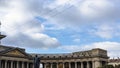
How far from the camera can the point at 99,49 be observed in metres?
108

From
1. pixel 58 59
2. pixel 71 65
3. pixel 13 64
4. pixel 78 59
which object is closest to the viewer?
pixel 13 64

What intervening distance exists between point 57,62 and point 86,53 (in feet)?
39.9

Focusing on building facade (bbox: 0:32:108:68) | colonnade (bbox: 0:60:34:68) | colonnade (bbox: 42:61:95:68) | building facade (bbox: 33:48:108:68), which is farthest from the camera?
colonnade (bbox: 42:61:95:68)

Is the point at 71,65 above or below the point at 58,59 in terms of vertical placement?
below

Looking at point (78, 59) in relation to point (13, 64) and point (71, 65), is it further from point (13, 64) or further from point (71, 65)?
point (13, 64)

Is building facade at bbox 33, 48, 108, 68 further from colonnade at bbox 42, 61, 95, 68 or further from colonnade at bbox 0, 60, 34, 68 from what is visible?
colonnade at bbox 0, 60, 34, 68

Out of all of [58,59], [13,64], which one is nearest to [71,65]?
[58,59]

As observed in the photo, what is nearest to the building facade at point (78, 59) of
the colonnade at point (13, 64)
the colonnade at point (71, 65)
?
the colonnade at point (71, 65)

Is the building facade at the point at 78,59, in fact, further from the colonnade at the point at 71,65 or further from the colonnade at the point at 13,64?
the colonnade at the point at 13,64

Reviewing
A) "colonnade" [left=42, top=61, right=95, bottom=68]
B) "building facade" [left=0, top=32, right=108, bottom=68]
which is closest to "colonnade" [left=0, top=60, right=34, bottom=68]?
"building facade" [left=0, top=32, right=108, bottom=68]

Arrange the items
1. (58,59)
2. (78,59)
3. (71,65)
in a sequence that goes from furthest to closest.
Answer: (58,59) < (71,65) < (78,59)

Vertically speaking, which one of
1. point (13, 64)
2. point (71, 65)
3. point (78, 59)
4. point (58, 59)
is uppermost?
point (58, 59)

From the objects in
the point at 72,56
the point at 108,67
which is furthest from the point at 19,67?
the point at 108,67

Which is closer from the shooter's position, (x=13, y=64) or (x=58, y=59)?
(x=13, y=64)
